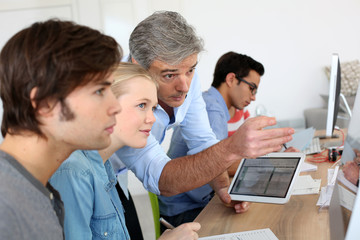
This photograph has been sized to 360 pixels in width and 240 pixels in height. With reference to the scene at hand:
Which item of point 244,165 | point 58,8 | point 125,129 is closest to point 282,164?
point 244,165

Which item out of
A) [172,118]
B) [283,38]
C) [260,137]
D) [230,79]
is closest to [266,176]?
[260,137]

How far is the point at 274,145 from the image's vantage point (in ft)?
4.50

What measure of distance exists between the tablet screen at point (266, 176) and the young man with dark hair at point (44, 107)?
32.9 inches

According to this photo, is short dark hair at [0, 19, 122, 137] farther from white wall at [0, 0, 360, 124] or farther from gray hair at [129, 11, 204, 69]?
white wall at [0, 0, 360, 124]

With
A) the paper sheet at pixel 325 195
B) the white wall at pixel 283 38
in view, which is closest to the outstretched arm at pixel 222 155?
the paper sheet at pixel 325 195

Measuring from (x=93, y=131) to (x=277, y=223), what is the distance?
2.76ft

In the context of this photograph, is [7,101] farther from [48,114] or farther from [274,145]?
[274,145]

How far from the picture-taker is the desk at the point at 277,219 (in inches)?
54.5

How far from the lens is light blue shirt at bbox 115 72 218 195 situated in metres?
1.67

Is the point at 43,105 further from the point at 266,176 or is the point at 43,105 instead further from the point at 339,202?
the point at 266,176

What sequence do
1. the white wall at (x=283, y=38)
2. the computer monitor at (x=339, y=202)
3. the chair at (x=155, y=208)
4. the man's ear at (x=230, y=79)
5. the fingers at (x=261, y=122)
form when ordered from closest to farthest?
the computer monitor at (x=339, y=202)
the fingers at (x=261, y=122)
the chair at (x=155, y=208)
the man's ear at (x=230, y=79)
the white wall at (x=283, y=38)

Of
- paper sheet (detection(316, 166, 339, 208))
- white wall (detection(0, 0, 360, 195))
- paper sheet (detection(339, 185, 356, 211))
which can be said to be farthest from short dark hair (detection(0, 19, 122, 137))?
white wall (detection(0, 0, 360, 195))

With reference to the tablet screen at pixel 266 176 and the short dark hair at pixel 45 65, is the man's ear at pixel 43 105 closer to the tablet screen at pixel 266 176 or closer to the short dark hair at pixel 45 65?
the short dark hair at pixel 45 65

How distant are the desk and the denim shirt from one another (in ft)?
1.01
